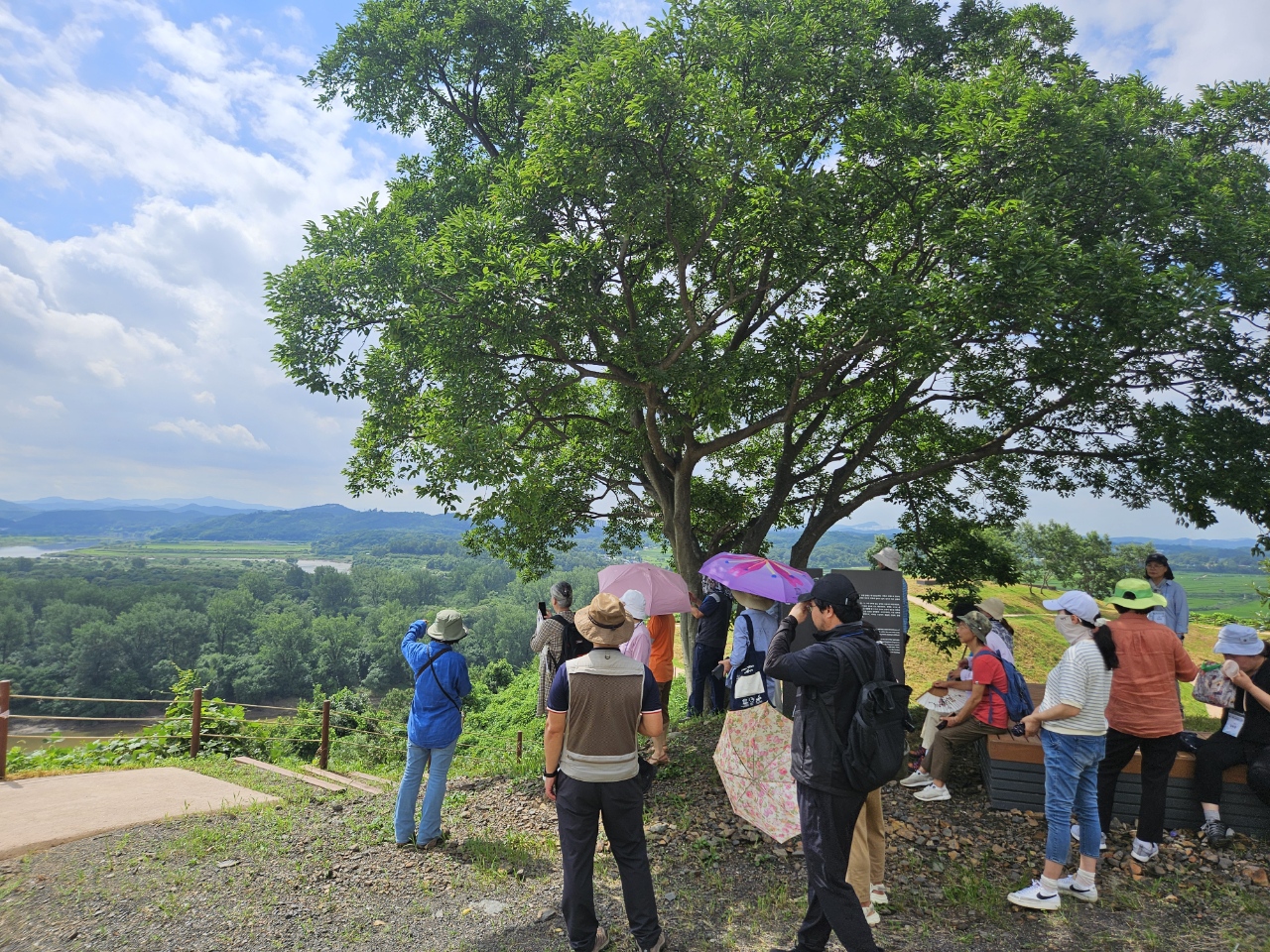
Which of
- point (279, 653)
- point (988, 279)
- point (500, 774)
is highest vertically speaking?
point (988, 279)

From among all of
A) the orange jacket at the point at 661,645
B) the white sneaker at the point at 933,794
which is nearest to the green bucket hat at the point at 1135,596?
the white sneaker at the point at 933,794

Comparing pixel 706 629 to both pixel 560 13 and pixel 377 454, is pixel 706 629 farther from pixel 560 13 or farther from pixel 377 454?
pixel 560 13

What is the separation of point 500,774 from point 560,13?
37.0ft

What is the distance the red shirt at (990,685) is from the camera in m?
6.11

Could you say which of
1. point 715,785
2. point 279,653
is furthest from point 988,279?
point 279,653

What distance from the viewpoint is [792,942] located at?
4418 millimetres

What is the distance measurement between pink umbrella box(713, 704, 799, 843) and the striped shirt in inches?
71.5

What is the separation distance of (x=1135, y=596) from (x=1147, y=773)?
4.63ft

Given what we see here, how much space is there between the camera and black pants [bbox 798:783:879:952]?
12.1ft

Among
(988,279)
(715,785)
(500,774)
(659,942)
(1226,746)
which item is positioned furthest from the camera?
(500,774)

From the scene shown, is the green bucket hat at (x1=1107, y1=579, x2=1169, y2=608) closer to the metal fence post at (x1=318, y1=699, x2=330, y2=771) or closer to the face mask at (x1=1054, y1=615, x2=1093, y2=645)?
the face mask at (x1=1054, y1=615, x2=1093, y2=645)

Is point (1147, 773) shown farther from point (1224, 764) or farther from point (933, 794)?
point (933, 794)

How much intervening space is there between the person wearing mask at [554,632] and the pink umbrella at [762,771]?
1.60 m

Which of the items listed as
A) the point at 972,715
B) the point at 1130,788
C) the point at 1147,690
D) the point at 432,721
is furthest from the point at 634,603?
the point at 1130,788
